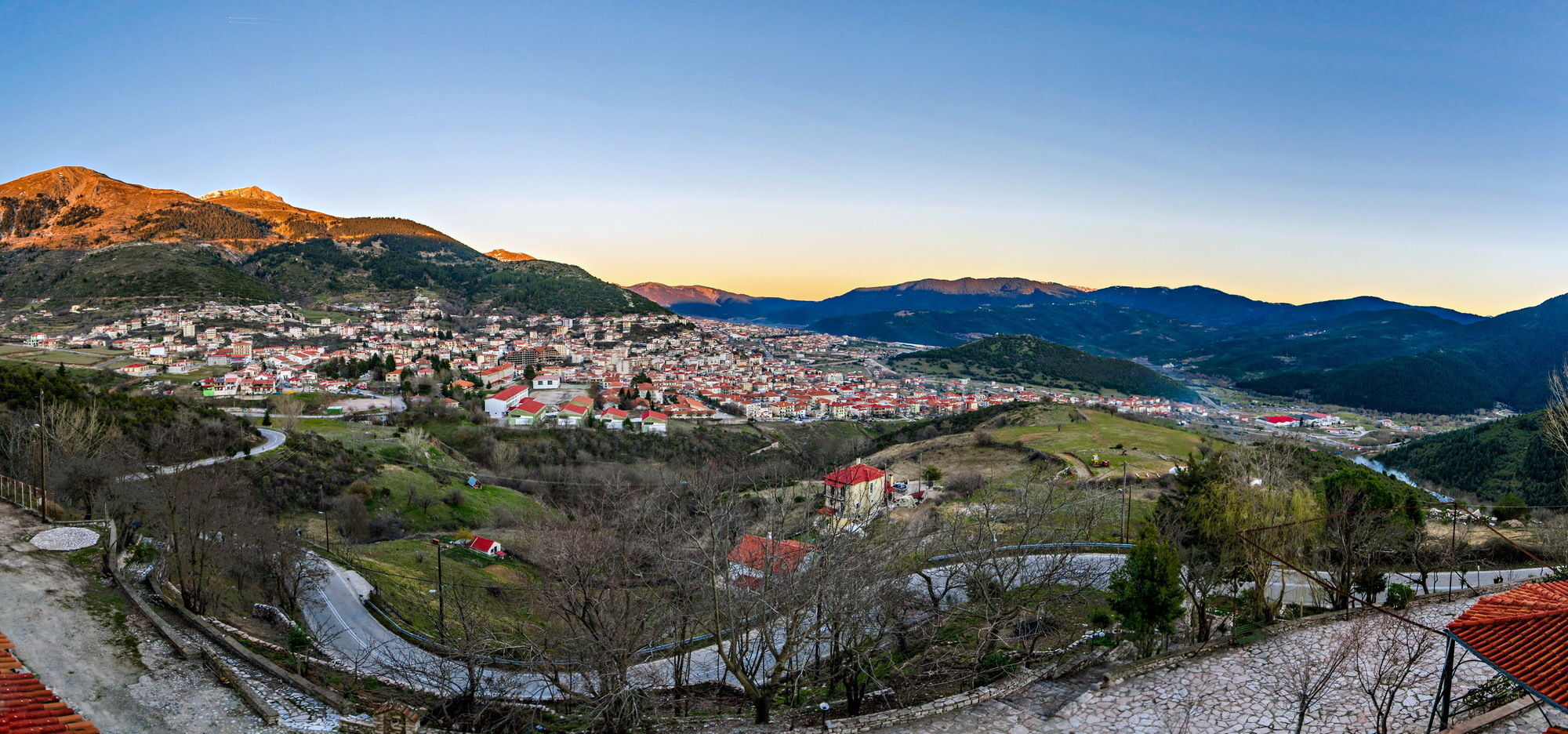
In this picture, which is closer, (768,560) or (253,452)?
(768,560)

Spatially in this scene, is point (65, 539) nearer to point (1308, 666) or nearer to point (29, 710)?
point (29, 710)

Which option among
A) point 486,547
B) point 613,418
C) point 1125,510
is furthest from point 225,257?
point 1125,510

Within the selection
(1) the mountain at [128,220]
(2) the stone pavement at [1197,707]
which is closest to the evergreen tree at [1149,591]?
(2) the stone pavement at [1197,707]

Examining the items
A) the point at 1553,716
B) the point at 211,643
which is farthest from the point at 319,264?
the point at 1553,716

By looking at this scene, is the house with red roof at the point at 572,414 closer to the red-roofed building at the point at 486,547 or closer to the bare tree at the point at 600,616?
the red-roofed building at the point at 486,547

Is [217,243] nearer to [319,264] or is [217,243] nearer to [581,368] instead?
[319,264]

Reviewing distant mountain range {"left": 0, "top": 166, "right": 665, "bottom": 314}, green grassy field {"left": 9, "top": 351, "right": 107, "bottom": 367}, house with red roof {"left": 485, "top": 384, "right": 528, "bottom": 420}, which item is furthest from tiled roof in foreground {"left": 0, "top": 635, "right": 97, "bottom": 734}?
distant mountain range {"left": 0, "top": 166, "right": 665, "bottom": 314}
